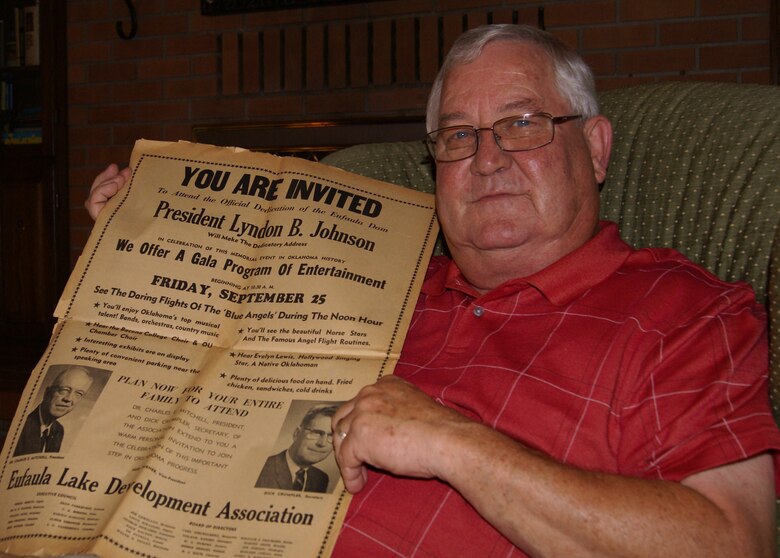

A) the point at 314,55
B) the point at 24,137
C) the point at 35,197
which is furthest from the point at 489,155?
the point at 24,137

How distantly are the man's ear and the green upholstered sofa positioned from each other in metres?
0.07

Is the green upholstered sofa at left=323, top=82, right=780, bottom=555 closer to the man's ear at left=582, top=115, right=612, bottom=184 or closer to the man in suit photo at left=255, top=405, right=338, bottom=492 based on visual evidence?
the man's ear at left=582, top=115, right=612, bottom=184

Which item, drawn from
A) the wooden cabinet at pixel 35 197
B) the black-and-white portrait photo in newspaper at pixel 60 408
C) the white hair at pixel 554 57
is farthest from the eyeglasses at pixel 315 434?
the wooden cabinet at pixel 35 197

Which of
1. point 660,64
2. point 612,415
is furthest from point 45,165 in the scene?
point 612,415

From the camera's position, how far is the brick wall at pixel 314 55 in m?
2.28

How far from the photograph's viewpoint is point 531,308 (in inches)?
34.0

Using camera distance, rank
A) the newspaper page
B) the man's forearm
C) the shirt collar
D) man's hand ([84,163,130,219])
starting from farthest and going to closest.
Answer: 1. man's hand ([84,163,130,219])
2. the shirt collar
3. the newspaper page
4. the man's forearm

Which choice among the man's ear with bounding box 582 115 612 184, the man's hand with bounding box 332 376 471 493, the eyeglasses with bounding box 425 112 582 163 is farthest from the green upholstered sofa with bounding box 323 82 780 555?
the man's hand with bounding box 332 376 471 493

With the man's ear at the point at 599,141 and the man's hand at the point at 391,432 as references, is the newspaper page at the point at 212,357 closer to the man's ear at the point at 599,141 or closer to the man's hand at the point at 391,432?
the man's hand at the point at 391,432

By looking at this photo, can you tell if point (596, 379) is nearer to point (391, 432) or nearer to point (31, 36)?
point (391, 432)

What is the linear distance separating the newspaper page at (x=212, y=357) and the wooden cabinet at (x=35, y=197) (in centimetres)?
238

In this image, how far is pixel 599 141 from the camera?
0.99m

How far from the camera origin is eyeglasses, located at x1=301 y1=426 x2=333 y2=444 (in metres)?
0.75

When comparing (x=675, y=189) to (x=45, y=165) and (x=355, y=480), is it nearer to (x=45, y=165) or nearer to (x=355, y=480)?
(x=355, y=480)
